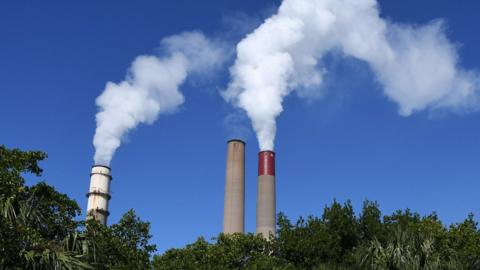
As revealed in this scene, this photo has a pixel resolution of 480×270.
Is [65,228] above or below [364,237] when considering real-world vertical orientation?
below

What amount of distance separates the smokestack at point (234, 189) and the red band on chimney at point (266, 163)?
2393 mm

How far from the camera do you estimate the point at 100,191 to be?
77.2 metres

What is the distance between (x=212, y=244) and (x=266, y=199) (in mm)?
29378

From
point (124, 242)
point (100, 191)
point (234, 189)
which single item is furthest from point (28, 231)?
point (100, 191)

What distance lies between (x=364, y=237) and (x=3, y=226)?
30316 mm

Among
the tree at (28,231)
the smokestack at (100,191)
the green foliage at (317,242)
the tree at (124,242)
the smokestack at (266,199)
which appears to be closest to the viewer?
the tree at (28,231)

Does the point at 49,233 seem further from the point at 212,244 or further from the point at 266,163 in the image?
the point at 266,163

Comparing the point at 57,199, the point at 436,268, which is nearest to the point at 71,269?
the point at 57,199

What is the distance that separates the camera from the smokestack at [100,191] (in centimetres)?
7644

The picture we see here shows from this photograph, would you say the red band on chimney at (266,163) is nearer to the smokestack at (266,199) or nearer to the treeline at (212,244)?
the smokestack at (266,199)

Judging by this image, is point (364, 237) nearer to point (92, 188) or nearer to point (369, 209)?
point (369, 209)

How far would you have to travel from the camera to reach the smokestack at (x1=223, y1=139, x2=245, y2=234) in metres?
74.6

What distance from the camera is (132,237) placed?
25609mm

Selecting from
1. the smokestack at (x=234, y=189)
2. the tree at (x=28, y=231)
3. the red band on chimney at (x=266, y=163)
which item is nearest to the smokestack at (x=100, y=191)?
the smokestack at (x=234, y=189)
